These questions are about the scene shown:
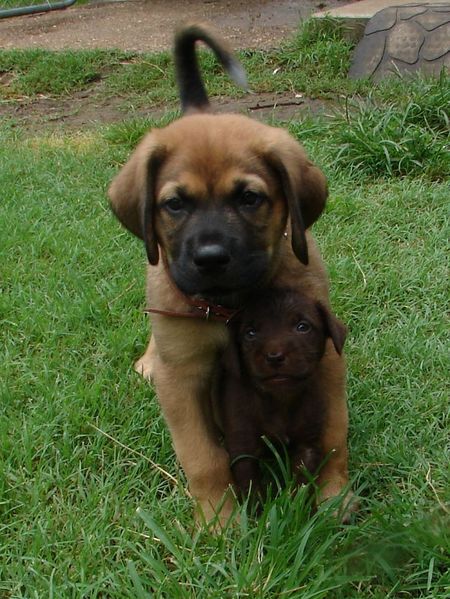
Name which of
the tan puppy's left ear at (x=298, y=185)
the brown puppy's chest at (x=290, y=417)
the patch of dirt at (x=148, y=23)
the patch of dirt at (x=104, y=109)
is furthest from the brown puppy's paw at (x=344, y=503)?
the patch of dirt at (x=148, y=23)

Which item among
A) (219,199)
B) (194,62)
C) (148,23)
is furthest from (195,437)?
(148,23)

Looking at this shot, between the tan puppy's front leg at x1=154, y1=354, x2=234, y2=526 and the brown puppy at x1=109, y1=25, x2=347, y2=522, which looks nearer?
the brown puppy at x1=109, y1=25, x2=347, y2=522

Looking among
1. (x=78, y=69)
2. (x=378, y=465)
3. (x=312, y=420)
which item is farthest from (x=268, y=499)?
(x=78, y=69)

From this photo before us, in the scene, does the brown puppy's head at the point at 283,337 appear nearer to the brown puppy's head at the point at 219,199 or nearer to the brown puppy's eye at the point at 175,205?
the brown puppy's head at the point at 219,199

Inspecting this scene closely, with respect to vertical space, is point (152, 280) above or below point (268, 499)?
above

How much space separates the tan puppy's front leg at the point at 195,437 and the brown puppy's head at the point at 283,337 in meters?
0.28

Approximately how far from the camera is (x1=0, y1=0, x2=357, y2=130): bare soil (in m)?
7.12

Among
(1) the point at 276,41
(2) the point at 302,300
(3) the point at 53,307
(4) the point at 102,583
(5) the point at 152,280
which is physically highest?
(2) the point at 302,300

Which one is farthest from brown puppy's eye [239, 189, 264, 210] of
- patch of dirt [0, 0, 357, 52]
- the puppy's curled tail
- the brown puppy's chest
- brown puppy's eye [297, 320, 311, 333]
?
patch of dirt [0, 0, 357, 52]

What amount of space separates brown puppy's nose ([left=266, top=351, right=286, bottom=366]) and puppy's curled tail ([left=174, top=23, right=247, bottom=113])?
1.70m

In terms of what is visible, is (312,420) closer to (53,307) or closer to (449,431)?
(449,431)

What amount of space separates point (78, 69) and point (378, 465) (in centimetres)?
615

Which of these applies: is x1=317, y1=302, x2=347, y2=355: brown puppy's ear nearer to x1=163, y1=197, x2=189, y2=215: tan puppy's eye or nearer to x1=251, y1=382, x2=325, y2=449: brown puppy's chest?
x1=251, y1=382, x2=325, y2=449: brown puppy's chest

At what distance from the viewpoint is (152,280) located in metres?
3.24
